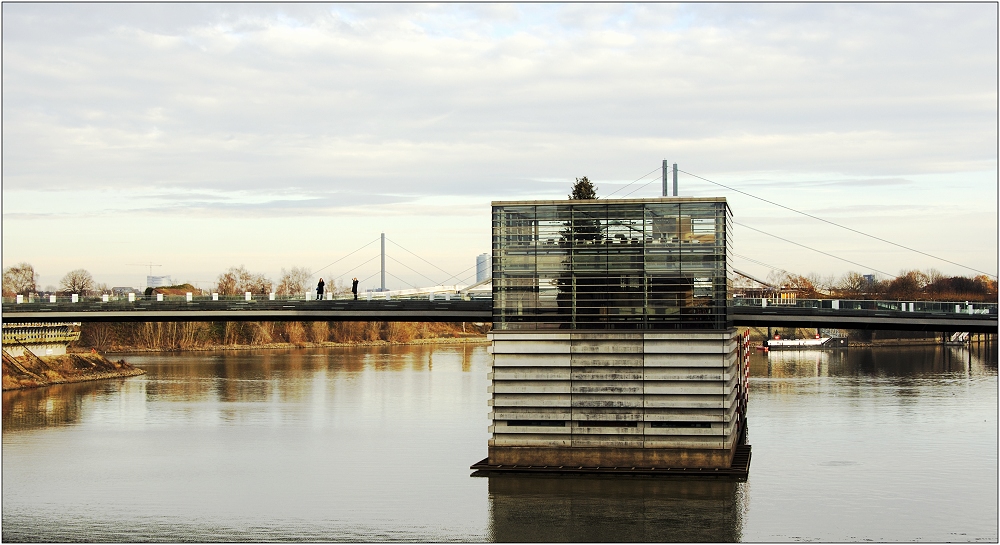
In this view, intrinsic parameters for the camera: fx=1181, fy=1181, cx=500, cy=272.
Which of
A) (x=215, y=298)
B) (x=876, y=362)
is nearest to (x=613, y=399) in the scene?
(x=215, y=298)

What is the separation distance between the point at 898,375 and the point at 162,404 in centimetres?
5624

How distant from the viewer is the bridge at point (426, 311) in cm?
4869

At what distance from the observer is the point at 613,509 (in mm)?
35406

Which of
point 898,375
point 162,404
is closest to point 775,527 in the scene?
point 162,404

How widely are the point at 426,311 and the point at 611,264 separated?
1555 centimetres

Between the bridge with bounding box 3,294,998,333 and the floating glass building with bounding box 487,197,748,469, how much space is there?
15.4 feet

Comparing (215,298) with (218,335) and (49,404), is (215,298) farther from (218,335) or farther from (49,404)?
(218,335)

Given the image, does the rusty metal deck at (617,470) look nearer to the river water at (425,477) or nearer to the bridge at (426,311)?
the river water at (425,477)

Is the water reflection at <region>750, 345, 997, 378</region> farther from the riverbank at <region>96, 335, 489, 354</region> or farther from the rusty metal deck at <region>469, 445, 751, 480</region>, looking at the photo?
the rusty metal deck at <region>469, 445, 751, 480</region>

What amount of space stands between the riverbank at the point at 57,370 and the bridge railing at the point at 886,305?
58561 mm

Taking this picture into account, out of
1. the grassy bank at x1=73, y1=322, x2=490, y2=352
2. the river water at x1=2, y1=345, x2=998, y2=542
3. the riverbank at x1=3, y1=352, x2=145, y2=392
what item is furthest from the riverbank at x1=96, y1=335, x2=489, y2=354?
the river water at x1=2, y1=345, x2=998, y2=542

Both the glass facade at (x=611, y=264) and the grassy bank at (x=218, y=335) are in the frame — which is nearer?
the glass facade at (x=611, y=264)

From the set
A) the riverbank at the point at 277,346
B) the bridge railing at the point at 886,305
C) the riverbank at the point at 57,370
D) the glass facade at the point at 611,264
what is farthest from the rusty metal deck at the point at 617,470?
the riverbank at the point at 277,346

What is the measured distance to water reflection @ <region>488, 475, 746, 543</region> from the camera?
32344 mm
